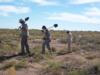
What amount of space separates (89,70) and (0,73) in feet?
11.9

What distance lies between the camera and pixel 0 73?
51.8ft

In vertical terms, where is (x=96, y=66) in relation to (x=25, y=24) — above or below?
below

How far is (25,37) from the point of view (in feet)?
71.0

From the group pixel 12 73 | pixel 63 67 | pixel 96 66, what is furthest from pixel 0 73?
pixel 96 66

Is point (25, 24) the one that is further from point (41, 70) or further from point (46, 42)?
point (41, 70)

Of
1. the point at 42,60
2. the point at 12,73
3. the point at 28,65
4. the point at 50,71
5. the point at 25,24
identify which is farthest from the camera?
the point at 25,24

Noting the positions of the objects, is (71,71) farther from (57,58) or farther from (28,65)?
(57,58)

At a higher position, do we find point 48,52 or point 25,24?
point 25,24

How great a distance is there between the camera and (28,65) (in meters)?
17.6

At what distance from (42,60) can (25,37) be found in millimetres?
2528

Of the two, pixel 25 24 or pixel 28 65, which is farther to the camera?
pixel 25 24

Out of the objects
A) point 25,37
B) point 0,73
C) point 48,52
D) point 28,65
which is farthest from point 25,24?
point 0,73

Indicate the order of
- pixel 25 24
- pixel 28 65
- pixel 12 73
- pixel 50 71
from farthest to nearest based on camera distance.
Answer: pixel 25 24 → pixel 28 65 → pixel 50 71 → pixel 12 73

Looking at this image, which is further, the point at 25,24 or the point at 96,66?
the point at 25,24
